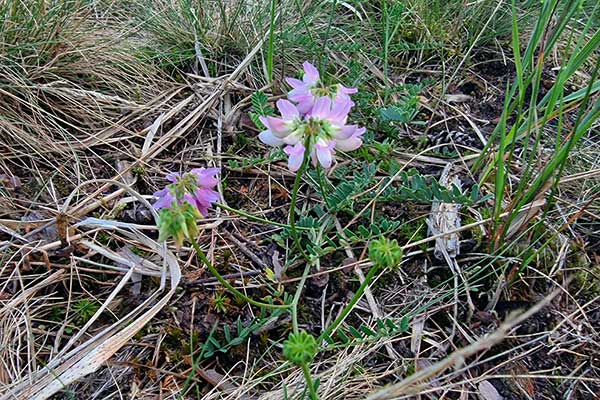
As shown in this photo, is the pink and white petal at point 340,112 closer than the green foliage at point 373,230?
Yes

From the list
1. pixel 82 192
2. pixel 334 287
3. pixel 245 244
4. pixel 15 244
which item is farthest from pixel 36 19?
pixel 334 287

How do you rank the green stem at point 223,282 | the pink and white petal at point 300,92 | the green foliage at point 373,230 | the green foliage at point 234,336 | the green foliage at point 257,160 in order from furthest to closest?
1. the green foliage at point 257,160
2. the green foliage at point 373,230
3. the green foliage at point 234,336
4. the pink and white petal at point 300,92
5. the green stem at point 223,282

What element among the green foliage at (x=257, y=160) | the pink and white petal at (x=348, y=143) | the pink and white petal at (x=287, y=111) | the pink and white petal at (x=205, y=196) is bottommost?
the green foliage at (x=257, y=160)

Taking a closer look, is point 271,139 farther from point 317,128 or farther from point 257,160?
point 257,160

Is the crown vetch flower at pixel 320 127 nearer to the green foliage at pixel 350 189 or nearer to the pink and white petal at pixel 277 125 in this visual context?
the pink and white petal at pixel 277 125

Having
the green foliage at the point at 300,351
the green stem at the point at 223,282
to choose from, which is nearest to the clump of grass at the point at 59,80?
the green stem at the point at 223,282

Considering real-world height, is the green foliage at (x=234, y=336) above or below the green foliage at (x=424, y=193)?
below
